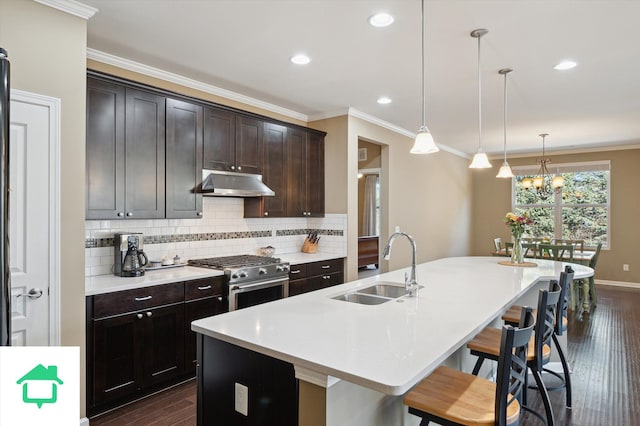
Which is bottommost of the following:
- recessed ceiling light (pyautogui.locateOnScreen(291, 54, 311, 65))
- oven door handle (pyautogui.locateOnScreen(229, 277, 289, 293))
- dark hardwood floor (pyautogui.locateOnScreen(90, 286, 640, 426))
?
dark hardwood floor (pyautogui.locateOnScreen(90, 286, 640, 426))

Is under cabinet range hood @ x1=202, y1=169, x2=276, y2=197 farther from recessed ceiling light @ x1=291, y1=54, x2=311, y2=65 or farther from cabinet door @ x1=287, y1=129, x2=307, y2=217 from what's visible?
recessed ceiling light @ x1=291, y1=54, x2=311, y2=65

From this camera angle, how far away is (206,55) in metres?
3.18

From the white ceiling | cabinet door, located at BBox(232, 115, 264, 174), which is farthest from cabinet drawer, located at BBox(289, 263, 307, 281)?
the white ceiling

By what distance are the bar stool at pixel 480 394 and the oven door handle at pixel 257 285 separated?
6.51 feet

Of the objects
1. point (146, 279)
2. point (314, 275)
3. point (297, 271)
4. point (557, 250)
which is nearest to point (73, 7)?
point (146, 279)

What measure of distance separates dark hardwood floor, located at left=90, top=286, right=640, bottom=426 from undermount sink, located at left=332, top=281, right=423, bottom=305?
1.19 metres

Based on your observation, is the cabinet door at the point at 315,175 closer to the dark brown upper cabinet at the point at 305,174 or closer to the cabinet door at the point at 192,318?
the dark brown upper cabinet at the point at 305,174

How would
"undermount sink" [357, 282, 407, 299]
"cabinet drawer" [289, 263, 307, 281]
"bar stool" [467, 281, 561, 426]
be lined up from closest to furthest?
"bar stool" [467, 281, 561, 426], "undermount sink" [357, 282, 407, 299], "cabinet drawer" [289, 263, 307, 281]

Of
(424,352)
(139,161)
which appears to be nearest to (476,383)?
(424,352)

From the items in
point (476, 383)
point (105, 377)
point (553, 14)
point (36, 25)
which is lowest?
point (105, 377)

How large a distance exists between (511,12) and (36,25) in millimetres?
2922

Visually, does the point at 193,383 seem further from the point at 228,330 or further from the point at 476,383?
the point at 476,383

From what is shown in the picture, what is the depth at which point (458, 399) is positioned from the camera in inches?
63.2

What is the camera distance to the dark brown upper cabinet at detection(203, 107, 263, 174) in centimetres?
362
